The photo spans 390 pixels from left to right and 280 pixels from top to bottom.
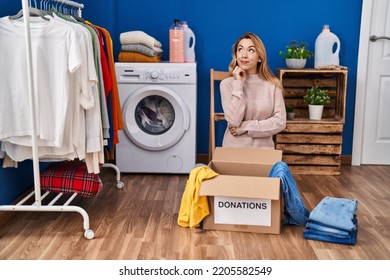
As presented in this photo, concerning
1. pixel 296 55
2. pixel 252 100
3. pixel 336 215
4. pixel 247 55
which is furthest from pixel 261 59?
pixel 296 55

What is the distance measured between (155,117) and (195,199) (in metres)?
1.33

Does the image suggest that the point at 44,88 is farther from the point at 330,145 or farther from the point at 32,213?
the point at 330,145

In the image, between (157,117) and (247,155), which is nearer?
(247,155)

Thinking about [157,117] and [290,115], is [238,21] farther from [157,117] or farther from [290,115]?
[157,117]

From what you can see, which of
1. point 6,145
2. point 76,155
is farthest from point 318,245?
point 6,145

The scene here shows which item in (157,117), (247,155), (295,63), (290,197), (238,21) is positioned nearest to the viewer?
(290,197)

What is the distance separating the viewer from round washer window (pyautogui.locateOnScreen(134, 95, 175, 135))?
143 inches

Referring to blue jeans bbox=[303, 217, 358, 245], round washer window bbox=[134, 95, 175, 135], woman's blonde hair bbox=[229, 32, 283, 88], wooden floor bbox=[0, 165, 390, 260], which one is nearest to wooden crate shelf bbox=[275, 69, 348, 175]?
wooden floor bbox=[0, 165, 390, 260]

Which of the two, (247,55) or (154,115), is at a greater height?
(247,55)

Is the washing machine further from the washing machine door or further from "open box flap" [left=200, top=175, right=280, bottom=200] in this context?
"open box flap" [left=200, top=175, right=280, bottom=200]

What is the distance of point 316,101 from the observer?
12.5ft

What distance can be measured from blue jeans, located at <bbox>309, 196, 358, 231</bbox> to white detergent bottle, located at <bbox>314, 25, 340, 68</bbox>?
1.61 metres

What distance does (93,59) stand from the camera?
2.51 m
